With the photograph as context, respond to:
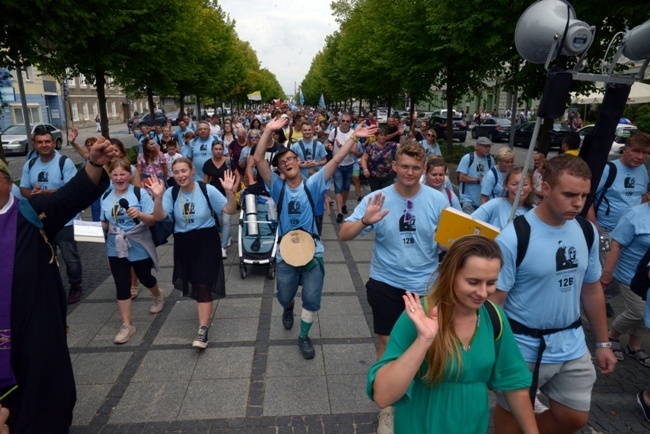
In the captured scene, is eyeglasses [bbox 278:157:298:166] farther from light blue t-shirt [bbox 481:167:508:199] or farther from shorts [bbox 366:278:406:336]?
light blue t-shirt [bbox 481:167:508:199]

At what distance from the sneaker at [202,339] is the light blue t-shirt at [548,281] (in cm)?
312

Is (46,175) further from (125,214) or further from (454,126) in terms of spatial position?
(454,126)

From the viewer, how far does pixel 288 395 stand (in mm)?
4109

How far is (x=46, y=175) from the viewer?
6.09 m

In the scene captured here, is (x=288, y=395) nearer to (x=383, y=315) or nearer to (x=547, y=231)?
(x=383, y=315)

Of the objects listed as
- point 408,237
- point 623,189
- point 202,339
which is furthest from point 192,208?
point 623,189

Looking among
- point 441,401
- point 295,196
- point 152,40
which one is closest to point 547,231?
point 441,401

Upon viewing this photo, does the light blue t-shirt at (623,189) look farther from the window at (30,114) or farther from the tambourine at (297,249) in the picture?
the window at (30,114)

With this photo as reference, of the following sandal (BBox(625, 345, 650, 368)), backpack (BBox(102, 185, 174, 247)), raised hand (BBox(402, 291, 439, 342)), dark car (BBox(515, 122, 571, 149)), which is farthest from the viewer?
dark car (BBox(515, 122, 571, 149))

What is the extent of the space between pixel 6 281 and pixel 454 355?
232 centimetres

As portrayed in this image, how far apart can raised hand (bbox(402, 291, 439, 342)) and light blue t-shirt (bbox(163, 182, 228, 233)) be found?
342cm

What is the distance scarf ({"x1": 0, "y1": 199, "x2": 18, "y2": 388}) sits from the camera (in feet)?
8.67

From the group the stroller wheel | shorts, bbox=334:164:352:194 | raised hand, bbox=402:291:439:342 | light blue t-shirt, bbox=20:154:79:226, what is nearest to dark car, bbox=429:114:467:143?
shorts, bbox=334:164:352:194

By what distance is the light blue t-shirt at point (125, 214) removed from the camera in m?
5.09
